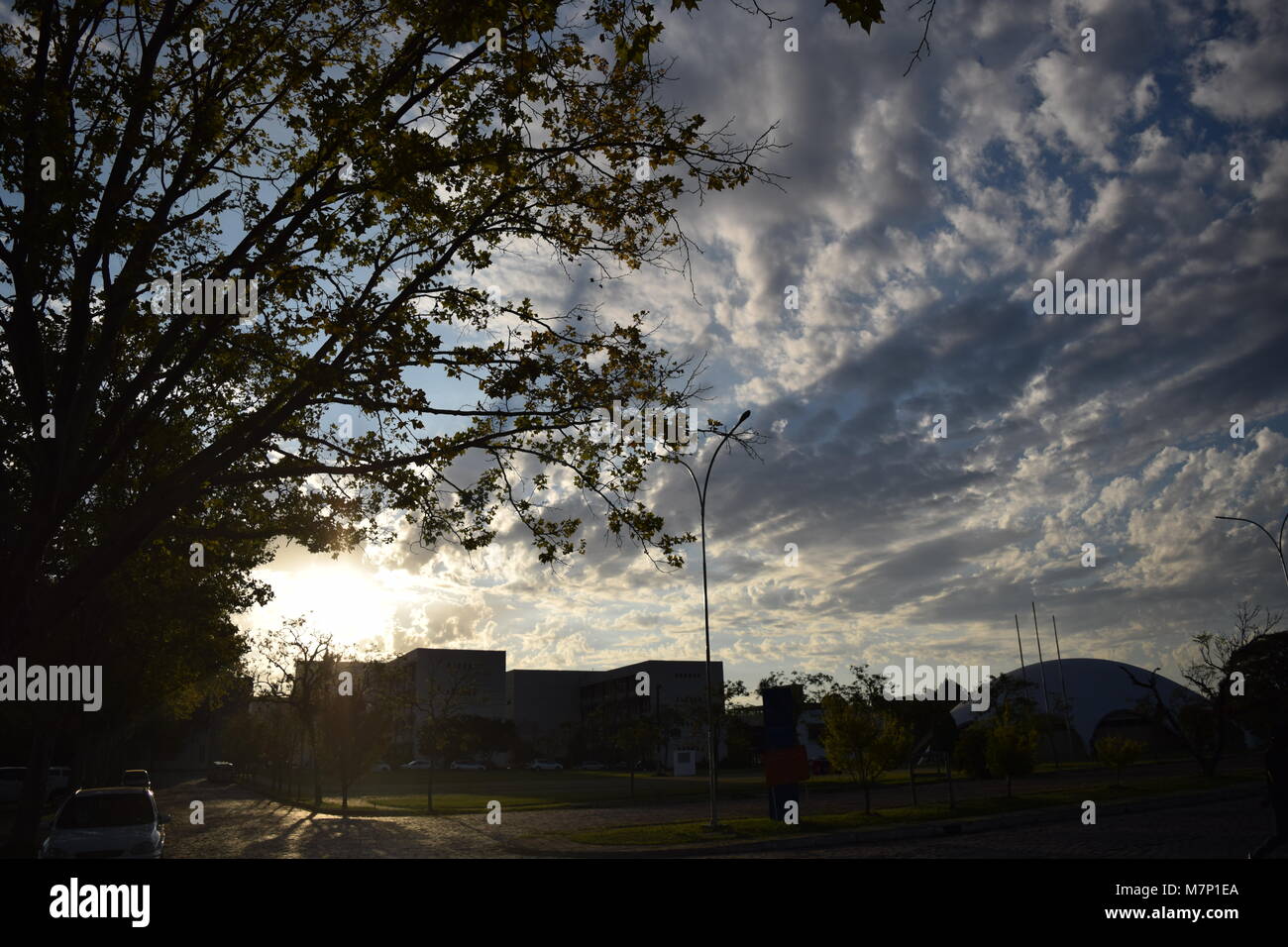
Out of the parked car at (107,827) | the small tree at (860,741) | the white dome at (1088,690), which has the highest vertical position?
the parked car at (107,827)

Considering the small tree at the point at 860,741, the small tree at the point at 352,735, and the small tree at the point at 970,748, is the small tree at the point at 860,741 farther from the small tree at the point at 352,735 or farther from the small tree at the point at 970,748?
the small tree at the point at 352,735

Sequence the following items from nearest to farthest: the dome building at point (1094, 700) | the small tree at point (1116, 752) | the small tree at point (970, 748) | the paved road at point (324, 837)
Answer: the paved road at point (324, 837)
the small tree at point (970, 748)
the small tree at point (1116, 752)
the dome building at point (1094, 700)

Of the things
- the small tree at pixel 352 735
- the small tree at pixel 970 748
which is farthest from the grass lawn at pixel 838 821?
the small tree at pixel 352 735

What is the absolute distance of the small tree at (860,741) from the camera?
82.6 feet

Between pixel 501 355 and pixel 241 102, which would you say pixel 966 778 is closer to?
pixel 501 355

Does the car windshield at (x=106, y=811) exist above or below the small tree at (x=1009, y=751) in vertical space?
above

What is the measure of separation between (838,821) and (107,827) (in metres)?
17.4

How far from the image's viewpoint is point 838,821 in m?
23.5

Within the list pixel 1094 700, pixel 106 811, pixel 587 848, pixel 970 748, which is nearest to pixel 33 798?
pixel 106 811

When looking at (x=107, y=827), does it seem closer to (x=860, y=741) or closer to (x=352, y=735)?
(x=860, y=741)

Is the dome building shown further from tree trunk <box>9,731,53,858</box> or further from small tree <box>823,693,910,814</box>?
tree trunk <box>9,731,53,858</box>

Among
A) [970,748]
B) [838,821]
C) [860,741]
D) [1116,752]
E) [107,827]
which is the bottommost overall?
[1116,752]

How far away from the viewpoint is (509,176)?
427 inches
